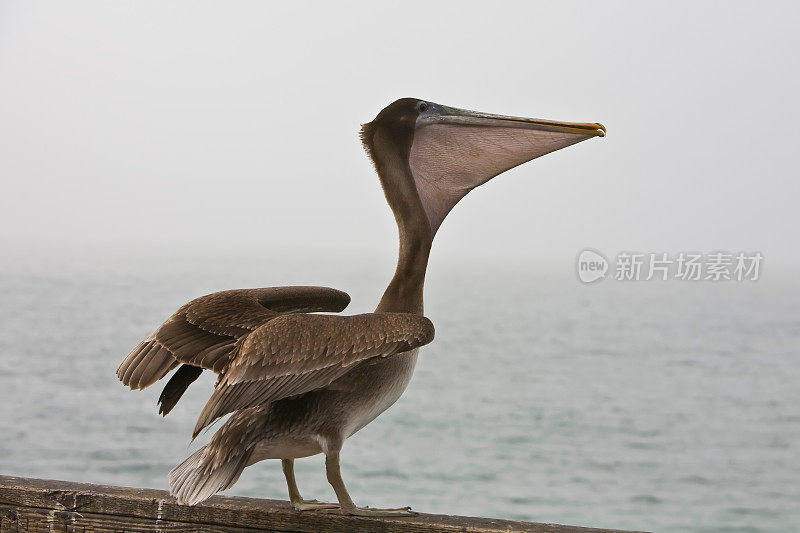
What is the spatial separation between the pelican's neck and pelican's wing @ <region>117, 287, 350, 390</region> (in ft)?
0.75

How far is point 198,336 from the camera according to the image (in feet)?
5.19

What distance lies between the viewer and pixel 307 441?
154 centimetres

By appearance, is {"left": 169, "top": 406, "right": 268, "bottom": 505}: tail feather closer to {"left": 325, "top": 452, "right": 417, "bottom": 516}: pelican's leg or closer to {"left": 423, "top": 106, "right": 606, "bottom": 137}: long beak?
{"left": 325, "top": 452, "right": 417, "bottom": 516}: pelican's leg

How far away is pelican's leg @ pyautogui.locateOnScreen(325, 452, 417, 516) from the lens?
1.55m

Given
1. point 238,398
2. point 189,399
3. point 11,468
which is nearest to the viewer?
point 238,398

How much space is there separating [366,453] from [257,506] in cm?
891

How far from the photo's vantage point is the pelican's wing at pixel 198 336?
1538 millimetres

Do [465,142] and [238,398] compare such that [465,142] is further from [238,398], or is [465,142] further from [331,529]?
[331,529]

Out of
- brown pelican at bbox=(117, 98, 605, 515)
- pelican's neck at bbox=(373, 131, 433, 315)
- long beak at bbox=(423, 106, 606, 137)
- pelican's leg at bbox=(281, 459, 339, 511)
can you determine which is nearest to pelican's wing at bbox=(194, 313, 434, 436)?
brown pelican at bbox=(117, 98, 605, 515)

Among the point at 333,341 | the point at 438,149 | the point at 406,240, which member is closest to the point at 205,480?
the point at 333,341

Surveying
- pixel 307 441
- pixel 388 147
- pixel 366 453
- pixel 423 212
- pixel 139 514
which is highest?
pixel 388 147

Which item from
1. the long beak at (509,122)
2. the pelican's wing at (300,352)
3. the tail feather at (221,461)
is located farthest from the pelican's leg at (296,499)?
the long beak at (509,122)

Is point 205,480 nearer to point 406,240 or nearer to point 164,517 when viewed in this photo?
point 164,517

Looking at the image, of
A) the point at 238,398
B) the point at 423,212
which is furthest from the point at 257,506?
the point at 423,212
